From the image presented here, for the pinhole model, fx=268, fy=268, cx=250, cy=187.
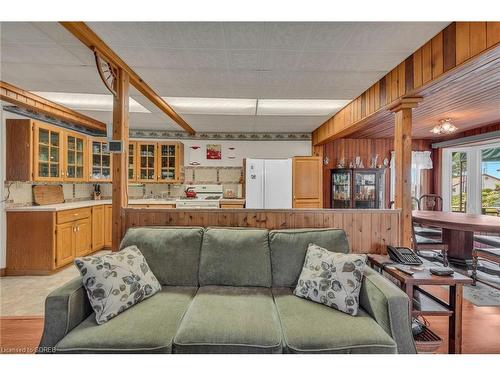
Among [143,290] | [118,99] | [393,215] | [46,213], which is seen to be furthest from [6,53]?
[393,215]

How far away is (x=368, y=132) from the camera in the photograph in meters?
5.30

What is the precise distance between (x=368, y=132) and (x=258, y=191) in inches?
97.4

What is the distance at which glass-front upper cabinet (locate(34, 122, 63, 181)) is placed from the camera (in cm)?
382

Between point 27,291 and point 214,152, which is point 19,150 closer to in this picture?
point 27,291

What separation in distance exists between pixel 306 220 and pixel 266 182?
2.56 m

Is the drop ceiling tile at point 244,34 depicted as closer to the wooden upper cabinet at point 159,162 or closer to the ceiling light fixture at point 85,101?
the ceiling light fixture at point 85,101

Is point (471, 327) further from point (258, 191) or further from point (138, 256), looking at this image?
point (258, 191)

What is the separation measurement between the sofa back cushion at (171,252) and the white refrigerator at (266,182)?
289 centimetres

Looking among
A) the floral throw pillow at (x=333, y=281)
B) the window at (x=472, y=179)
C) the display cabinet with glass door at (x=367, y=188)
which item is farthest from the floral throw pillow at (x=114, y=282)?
the window at (x=472, y=179)

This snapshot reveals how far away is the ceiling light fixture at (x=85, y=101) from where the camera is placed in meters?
3.50

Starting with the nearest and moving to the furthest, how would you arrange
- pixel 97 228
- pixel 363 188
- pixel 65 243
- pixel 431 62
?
pixel 431 62 < pixel 65 243 < pixel 97 228 < pixel 363 188

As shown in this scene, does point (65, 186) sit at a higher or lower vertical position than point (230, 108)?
lower

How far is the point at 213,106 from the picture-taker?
155 inches

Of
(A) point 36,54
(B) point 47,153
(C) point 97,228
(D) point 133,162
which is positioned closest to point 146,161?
(D) point 133,162
